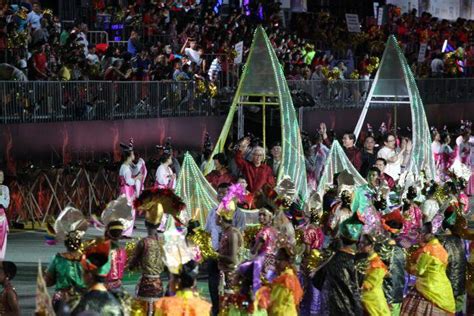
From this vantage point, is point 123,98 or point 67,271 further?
point 123,98

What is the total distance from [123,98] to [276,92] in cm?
479

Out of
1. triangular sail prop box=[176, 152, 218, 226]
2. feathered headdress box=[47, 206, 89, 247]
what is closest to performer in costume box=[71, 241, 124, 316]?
feathered headdress box=[47, 206, 89, 247]

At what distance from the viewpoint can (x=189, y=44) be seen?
2952 cm

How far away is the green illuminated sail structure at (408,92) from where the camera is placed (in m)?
23.7

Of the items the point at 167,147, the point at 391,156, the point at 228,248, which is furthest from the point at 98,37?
the point at 228,248

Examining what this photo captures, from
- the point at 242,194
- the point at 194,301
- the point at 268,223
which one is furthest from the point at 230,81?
the point at 194,301

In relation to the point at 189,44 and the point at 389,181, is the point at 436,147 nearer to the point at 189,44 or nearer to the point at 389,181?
the point at 189,44

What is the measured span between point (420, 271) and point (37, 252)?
7.65 meters

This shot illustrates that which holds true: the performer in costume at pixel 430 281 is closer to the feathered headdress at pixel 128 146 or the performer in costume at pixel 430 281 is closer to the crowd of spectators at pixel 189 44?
the feathered headdress at pixel 128 146

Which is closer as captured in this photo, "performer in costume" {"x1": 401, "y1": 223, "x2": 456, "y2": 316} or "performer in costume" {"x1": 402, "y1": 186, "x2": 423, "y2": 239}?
"performer in costume" {"x1": 401, "y1": 223, "x2": 456, "y2": 316}

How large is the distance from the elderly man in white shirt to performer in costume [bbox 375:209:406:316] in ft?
27.2

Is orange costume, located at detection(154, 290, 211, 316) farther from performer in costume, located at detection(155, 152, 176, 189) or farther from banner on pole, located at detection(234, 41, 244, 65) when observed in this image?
banner on pole, located at detection(234, 41, 244, 65)

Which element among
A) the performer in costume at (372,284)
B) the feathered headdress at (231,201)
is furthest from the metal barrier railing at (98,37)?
the performer in costume at (372,284)

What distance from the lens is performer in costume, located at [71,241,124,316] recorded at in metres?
10.2
